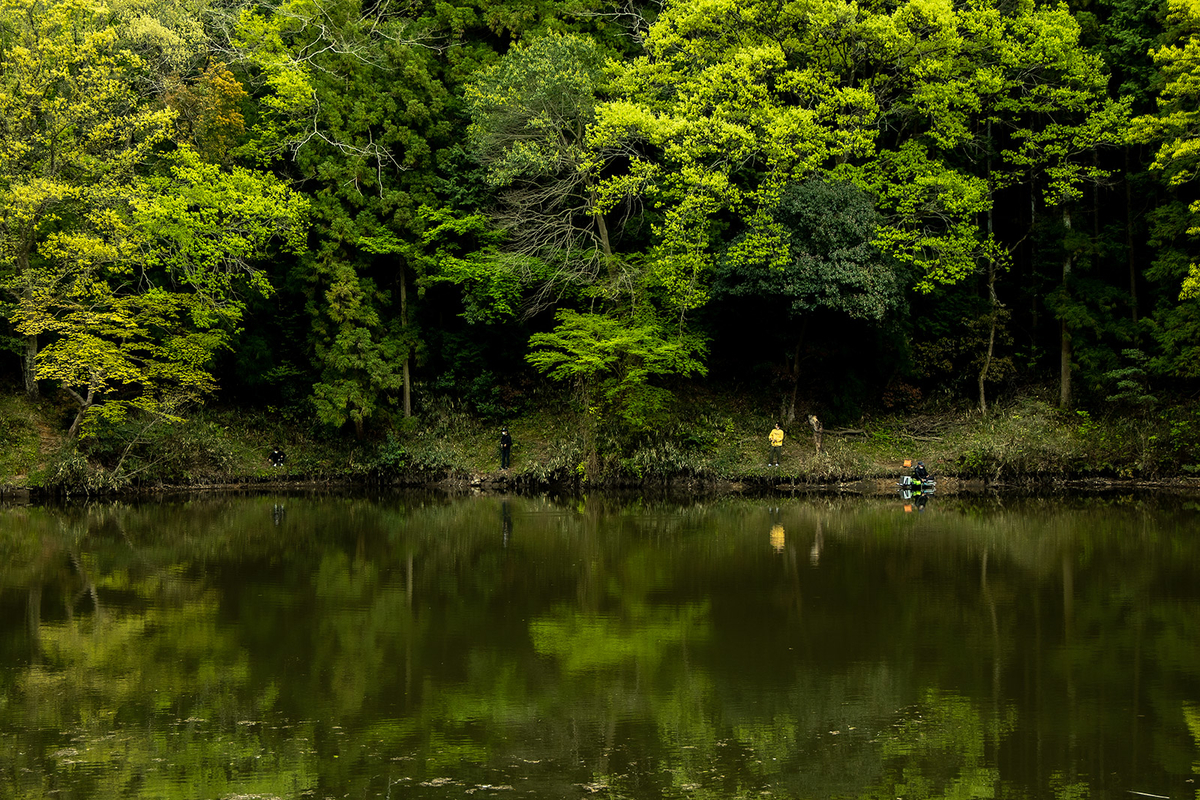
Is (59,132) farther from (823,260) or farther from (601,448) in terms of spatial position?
(823,260)

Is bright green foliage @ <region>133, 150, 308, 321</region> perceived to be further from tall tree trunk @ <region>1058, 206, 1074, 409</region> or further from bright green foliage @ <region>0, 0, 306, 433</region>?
tall tree trunk @ <region>1058, 206, 1074, 409</region>

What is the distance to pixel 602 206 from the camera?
97.7 feet

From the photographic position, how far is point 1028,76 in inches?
1195

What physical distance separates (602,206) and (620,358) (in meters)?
4.03

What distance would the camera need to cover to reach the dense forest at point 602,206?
28.1 m

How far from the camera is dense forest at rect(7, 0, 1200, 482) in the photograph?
1107 inches

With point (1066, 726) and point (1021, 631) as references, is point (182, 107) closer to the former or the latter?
point (1021, 631)

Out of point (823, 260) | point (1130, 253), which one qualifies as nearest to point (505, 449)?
point (823, 260)

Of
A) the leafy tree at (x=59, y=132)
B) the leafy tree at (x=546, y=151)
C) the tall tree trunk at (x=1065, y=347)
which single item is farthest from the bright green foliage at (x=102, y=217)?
the tall tree trunk at (x=1065, y=347)

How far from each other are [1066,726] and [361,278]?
2523cm

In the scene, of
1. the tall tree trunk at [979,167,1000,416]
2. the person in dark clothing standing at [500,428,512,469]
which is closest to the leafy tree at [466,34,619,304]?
the person in dark clothing standing at [500,428,512,469]

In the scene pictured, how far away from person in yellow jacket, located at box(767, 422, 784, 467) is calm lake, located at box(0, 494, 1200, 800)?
839 centimetres

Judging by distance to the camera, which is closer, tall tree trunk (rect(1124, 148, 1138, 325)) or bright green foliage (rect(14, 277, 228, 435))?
bright green foliage (rect(14, 277, 228, 435))

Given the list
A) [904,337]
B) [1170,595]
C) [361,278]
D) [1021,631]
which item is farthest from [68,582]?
[904,337]
